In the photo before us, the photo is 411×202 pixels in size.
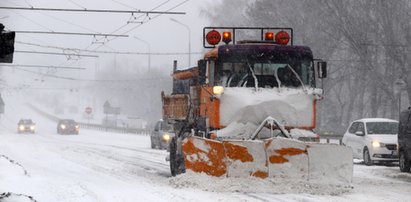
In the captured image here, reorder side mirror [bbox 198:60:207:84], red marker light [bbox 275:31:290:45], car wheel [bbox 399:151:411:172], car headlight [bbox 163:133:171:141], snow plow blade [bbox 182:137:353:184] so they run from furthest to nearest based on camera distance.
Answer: car headlight [bbox 163:133:171:141], car wheel [bbox 399:151:411:172], red marker light [bbox 275:31:290:45], side mirror [bbox 198:60:207:84], snow plow blade [bbox 182:137:353:184]

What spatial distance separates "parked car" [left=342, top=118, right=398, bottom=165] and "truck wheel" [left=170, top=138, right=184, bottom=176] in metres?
7.35

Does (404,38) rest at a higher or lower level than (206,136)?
higher

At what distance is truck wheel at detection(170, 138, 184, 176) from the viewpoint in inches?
644

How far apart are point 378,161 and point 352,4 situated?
21015mm

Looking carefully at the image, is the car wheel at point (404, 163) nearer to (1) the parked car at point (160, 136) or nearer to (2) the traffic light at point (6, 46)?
(2) the traffic light at point (6, 46)

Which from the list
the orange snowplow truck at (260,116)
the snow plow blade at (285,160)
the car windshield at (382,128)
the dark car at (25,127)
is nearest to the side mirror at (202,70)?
the orange snowplow truck at (260,116)

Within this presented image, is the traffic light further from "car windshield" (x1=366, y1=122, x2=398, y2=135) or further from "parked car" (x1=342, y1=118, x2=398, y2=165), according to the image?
"car windshield" (x1=366, y1=122, x2=398, y2=135)

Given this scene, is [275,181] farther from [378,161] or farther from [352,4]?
[352,4]

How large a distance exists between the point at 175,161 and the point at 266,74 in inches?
150

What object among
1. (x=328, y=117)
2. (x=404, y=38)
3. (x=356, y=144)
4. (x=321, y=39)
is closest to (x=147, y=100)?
(x=328, y=117)

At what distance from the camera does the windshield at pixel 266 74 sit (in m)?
14.1

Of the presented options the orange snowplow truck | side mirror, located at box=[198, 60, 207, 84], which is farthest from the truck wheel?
side mirror, located at box=[198, 60, 207, 84]

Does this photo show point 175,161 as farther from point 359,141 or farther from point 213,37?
point 359,141

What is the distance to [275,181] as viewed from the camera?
12.8 meters
